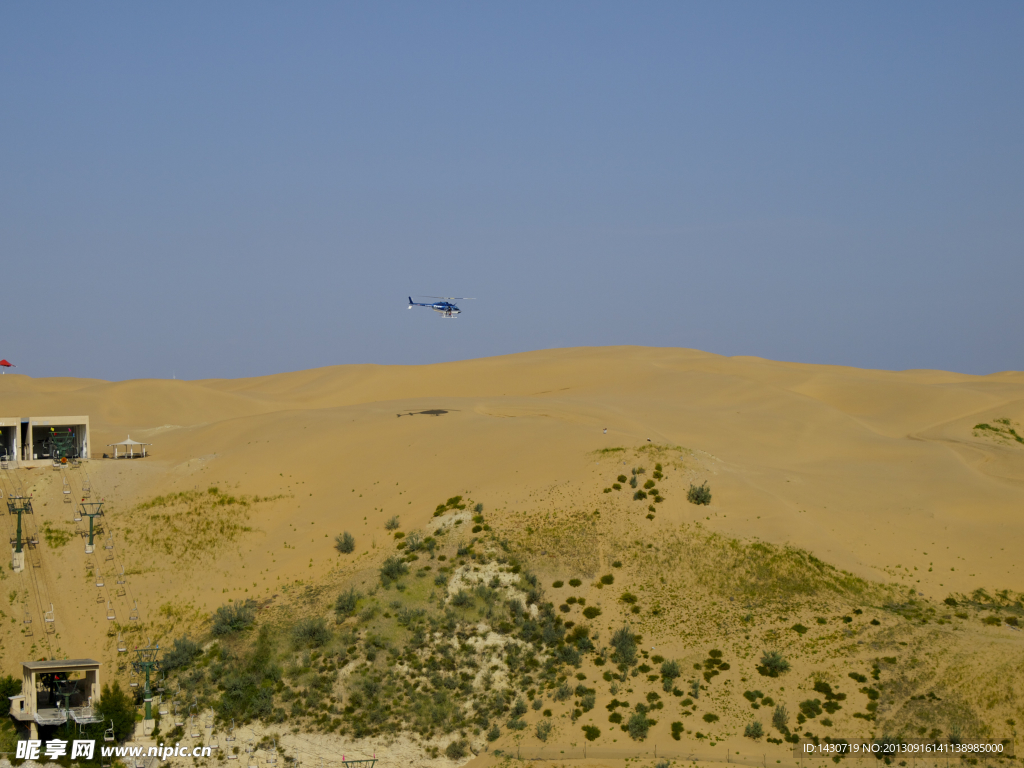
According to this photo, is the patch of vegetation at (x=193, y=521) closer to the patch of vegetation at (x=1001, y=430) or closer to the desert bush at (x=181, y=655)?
the desert bush at (x=181, y=655)

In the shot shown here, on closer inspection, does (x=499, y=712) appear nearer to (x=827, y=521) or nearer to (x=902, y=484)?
(x=827, y=521)

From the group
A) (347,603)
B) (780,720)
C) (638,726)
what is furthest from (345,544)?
(780,720)

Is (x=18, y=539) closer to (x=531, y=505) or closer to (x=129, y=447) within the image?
(x=129, y=447)

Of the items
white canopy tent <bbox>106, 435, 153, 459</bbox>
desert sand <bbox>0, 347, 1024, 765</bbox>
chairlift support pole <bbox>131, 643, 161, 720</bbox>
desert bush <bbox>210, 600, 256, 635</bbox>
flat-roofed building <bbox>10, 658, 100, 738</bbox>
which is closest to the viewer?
flat-roofed building <bbox>10, 658, 100, 738</bbox>

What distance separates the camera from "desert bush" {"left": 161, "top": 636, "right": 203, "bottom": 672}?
3681 cm

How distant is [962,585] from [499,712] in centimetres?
2018

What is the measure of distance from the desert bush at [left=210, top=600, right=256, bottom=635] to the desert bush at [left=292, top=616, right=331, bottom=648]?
2238 millimetres

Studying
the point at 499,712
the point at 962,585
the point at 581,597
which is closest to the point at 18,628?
the point at 499,712

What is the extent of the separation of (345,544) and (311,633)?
22.3 feet

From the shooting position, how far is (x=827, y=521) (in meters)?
45.1

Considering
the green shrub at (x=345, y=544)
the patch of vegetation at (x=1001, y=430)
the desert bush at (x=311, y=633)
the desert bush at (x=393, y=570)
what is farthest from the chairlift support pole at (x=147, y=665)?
the patch of vegetation at (x=1001, y=430)

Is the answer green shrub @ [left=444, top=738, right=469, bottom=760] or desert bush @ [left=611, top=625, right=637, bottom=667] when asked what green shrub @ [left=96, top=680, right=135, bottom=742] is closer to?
green shrub @ [left=444, top=738, right=469, bottom=760]

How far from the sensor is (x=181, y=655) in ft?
121

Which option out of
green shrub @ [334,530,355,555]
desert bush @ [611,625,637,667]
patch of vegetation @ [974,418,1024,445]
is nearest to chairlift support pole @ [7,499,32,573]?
green shrub @ [334,530,355,555]
